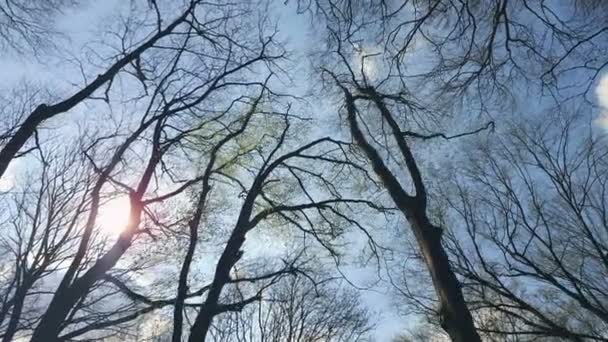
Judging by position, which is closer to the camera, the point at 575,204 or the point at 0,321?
the point at 575,204

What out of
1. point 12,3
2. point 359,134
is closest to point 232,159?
point 359,134

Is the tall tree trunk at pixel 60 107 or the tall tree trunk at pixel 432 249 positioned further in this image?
the tall tree trunk at pixel 60 107

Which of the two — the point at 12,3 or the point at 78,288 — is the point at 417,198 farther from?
the point at 12,3

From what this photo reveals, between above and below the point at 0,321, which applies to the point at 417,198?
below

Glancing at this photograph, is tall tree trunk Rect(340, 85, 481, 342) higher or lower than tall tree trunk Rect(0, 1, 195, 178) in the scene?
lower

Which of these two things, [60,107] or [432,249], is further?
[60,107]

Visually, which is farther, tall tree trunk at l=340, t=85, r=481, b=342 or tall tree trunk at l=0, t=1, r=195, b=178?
tall tree trunk at l=0, t=1, r=195, b=178

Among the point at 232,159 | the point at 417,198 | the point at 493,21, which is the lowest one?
the point at 417,198

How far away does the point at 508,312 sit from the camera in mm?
9219

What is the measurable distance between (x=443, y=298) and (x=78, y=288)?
5814 millimetres

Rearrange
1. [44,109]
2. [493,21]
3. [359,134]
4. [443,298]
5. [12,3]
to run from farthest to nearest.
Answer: [359,134]
[44,109]
[12,3]
[493,21]
[443,298]

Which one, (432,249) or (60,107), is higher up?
(60,107)

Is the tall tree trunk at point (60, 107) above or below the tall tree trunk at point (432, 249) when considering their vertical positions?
above

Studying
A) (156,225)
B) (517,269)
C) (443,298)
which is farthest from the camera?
(517,269)
